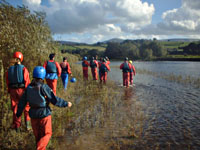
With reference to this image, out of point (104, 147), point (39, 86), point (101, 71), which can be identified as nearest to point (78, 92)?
point (101, 71)

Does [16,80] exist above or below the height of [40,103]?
above

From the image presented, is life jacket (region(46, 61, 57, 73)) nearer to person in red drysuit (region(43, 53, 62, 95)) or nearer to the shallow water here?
person in red drysuit (region(43, 53, 62, 95))

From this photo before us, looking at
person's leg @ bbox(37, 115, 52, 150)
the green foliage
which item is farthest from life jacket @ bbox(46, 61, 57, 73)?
person's leg @ bbox(37, 115, 52, 150)

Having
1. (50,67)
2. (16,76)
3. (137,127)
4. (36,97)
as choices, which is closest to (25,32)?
(50,67)

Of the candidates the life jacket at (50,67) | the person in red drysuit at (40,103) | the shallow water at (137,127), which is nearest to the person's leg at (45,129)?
the person in red drysuit at (40,103)

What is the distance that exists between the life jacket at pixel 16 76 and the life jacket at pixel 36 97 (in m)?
1.59

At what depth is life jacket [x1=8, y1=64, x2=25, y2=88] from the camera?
508cm

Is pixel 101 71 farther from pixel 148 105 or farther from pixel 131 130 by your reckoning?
pixel 131 130

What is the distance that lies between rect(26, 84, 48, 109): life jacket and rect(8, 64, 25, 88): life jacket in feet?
5.23

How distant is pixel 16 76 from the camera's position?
16.6 ft

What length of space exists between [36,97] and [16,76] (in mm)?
1813

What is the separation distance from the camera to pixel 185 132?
230 inches

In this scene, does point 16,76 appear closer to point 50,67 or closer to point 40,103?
point 40,103

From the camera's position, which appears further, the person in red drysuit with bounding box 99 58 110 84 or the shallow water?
the person in red drysuit with bounding box 99 58 110 84
